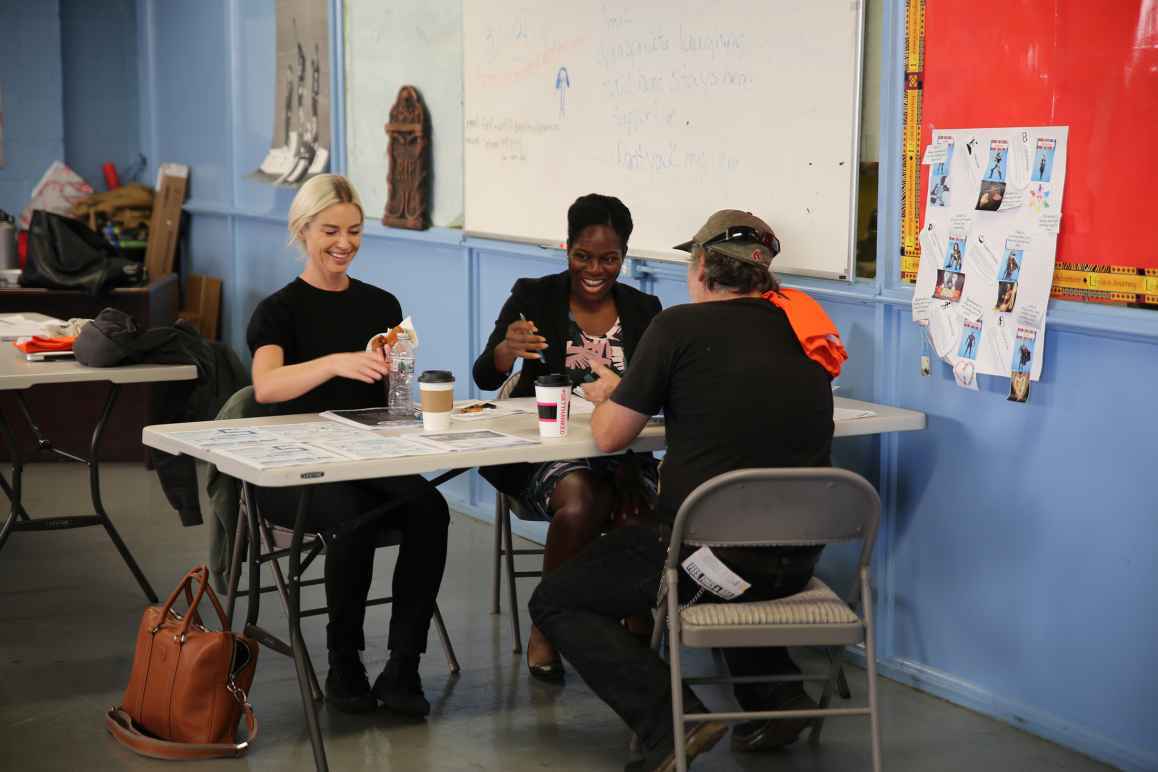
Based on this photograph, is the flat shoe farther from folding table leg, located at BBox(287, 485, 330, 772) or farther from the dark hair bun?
the dark hair bun

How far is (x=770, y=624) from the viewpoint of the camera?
2.88 meters

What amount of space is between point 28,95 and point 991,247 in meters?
6.85

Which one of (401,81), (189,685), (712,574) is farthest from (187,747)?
(401,81)

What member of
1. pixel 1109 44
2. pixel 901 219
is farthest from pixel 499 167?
pixel 1109 44

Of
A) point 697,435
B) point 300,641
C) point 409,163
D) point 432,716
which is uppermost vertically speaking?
point 409,163

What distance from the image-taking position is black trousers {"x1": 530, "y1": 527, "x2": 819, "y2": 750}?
3061mm

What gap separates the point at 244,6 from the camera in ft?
25.1

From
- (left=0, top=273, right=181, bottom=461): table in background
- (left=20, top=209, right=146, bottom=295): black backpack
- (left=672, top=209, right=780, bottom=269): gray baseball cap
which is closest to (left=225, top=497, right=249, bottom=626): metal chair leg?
(left=672, top=209, right=780, bottom=269): gray baseball cap

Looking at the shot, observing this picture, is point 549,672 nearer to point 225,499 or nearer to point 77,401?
point 225,499

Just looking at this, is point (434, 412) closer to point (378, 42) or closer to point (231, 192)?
point (378, 42)

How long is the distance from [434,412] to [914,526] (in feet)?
4.48

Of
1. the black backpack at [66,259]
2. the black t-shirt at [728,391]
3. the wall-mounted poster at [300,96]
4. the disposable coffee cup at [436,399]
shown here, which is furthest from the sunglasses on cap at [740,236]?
the black backpack at [66,259]

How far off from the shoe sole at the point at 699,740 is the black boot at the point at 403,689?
2.62 ft

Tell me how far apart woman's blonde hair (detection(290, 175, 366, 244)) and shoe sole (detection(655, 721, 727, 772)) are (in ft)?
5.41
